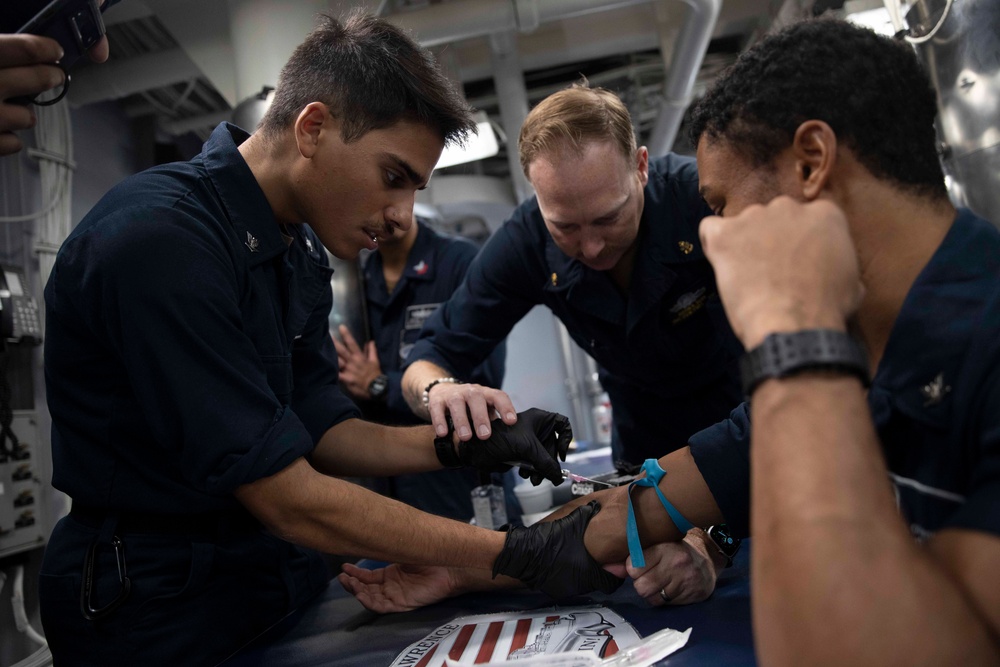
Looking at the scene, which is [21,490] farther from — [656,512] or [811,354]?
[811,354]

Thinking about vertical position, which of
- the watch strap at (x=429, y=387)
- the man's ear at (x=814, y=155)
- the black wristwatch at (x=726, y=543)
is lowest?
the black wristwatch at (x=726, y=543)

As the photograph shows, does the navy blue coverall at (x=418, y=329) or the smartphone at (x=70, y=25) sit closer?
the smartphone at (x=70, y=25)

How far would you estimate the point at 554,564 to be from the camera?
1254 mm

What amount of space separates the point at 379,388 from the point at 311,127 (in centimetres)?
157

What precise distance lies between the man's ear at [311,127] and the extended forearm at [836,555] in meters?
1.04

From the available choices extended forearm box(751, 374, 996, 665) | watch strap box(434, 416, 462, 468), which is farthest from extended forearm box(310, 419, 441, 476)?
extended forearm box(751, 374, 996, 665)

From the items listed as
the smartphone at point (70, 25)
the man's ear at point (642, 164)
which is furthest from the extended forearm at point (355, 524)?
the man's ear at point (642, 164)

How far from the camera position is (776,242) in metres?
0.77

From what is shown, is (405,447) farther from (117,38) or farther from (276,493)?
(117,38)

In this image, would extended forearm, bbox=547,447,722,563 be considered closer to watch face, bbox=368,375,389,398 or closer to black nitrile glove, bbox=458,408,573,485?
black nitrile glove, bbox=458,408,573,485

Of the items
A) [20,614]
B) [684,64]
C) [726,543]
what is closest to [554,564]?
[726,543]

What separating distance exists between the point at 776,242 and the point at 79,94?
13.5 feet

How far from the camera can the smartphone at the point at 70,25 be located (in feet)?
4.31

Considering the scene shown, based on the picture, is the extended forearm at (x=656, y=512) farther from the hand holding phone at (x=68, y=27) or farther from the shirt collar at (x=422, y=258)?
the shirt collar at (x=422, y=258)
